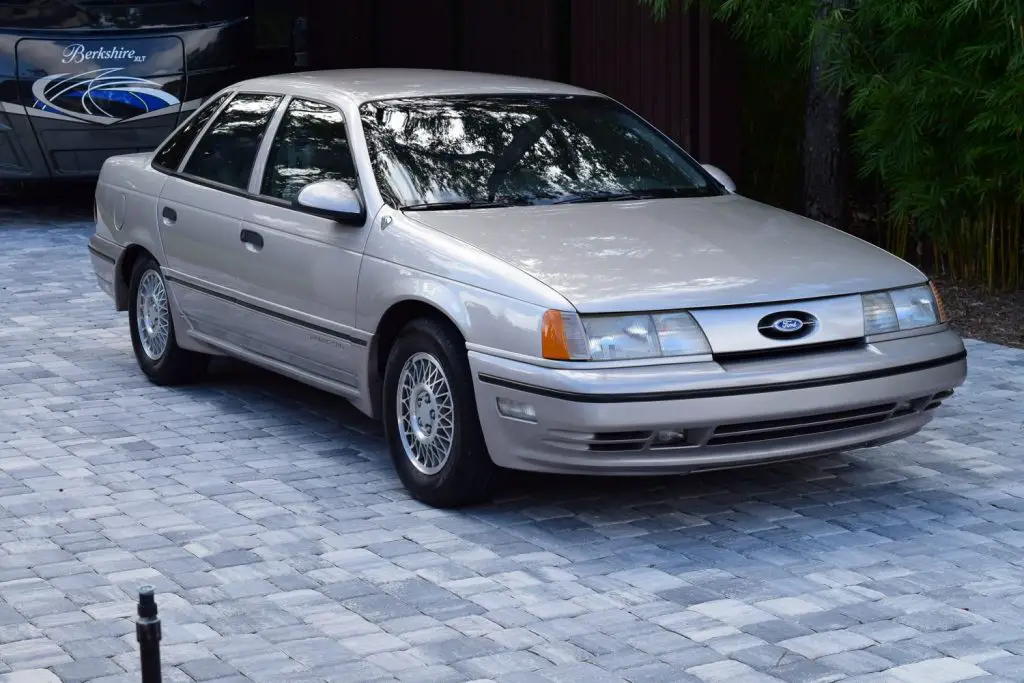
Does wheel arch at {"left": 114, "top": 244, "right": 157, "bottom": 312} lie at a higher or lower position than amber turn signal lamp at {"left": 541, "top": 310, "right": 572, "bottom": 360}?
lower

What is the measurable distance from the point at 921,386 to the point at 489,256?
5.44ft

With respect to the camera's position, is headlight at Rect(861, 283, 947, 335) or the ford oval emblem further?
headlight at Rect(861, 283, 947, 335)

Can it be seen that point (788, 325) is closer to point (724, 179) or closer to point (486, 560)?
point (486, 560)

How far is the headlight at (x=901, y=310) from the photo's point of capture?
20.5ft

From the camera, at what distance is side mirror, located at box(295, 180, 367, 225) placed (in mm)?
6742

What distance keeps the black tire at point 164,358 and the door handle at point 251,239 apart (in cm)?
97

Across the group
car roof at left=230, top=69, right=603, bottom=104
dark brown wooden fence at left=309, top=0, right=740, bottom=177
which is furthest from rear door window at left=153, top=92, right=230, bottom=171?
dark brown wooden fence at left=309, top=0, right=740, bottom=177

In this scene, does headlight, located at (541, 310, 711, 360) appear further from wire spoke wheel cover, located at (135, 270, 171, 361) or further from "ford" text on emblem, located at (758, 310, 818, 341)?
wire spoke wheel cover, located at (135, 270, 171, 361)

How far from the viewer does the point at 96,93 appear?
47.3 ft

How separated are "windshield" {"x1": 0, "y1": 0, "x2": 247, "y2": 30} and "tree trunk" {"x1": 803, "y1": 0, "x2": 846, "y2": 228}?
18.8ft

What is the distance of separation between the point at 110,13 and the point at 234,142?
706 centimetres

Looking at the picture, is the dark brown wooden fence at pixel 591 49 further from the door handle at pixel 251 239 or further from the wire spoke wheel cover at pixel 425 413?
the wire spoke wheel cover at pixel 425 413

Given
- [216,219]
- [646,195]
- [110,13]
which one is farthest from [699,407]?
[110,13]

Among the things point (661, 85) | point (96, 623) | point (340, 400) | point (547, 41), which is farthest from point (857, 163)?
point (96, 623)
